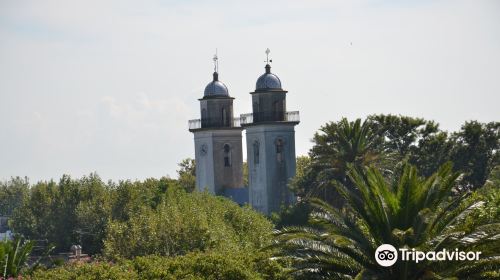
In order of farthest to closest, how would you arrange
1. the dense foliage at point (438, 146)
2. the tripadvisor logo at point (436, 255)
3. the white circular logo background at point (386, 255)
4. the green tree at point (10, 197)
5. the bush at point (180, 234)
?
the green tree at point (10, 197), the dense foliage at point (438, 146), the bush at point (180, 234), the white circular logo background at point (386, 255), the tripadvisor logo at point (436, 255)

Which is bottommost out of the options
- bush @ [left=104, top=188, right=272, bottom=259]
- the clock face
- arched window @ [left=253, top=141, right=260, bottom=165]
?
bush @ [left=104, top=188, right=272, bottom=259]

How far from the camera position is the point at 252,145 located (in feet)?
286

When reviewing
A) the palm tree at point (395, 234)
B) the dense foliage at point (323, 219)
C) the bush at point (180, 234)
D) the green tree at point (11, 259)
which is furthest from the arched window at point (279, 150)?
the palm tree at point (395, 234)

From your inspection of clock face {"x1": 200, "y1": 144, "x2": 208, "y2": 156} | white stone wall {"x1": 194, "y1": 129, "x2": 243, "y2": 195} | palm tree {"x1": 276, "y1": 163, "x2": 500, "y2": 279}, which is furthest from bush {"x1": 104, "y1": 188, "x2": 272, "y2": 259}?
clock face {"x1": 200, "y1": 144, "x2": 208, "y2": 156}

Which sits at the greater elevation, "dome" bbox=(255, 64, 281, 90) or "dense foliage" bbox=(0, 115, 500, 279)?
"dome" bbox=(255, 64, 281, 90)

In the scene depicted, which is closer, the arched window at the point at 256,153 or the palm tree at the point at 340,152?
the palm tree at the point at 340,152

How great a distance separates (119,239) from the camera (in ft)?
163

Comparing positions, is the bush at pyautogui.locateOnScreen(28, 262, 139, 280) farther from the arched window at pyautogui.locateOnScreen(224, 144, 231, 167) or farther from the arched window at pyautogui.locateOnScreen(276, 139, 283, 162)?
the arched window at pyautogui.locateOnScreen(224, 144, 231, 167)

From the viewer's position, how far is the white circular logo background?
26.4 m

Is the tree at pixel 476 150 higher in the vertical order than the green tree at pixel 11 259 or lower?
higher

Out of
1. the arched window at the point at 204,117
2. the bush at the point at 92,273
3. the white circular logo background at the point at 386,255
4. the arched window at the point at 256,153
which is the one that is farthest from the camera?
the arched window at the point at 204,117

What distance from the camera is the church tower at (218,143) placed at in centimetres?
8981

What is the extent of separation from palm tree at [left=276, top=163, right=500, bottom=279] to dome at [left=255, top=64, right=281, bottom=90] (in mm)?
59411

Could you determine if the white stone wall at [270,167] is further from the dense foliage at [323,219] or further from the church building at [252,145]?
the dense foliage at [323,219]
